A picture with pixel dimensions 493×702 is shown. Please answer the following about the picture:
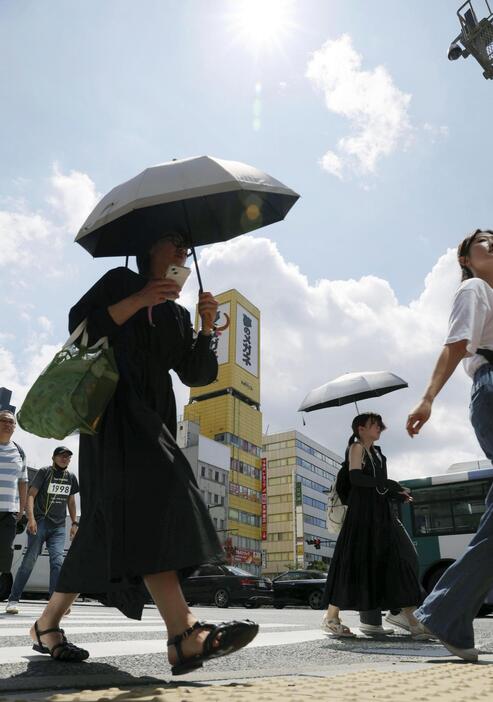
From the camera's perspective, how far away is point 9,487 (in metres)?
5.58

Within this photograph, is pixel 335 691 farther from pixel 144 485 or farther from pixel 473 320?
pixel 473 320

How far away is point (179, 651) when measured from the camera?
6.18ft

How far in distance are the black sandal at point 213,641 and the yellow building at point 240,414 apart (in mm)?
70000

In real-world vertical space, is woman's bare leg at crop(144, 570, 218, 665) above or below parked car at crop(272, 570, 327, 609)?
below

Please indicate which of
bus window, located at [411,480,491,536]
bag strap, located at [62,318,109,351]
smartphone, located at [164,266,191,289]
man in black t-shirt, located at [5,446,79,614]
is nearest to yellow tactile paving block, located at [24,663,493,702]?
bag strap, located at [62,318,109,351]

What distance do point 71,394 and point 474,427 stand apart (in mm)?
1632

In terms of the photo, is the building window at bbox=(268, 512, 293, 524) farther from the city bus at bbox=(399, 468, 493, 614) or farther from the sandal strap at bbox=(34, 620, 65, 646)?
the sandal strap at bbox=(34, 620, 65, 646)

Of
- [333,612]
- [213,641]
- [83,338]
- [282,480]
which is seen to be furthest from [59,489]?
[282,480]

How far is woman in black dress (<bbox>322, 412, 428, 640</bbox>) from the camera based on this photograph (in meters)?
4.34

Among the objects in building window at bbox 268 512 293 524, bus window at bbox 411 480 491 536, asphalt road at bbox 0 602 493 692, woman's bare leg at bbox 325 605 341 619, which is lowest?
asphalt road at bbox 0 602 493 692

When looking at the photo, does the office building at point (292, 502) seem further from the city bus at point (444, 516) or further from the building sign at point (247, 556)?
the city bus at point (444, 516)

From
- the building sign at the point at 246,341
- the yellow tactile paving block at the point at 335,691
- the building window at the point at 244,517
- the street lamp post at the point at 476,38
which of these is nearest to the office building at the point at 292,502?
the building window at the point at 244,517

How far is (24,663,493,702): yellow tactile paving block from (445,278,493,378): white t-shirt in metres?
1.25

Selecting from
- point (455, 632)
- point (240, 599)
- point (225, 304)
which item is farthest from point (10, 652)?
point (225, 304)
